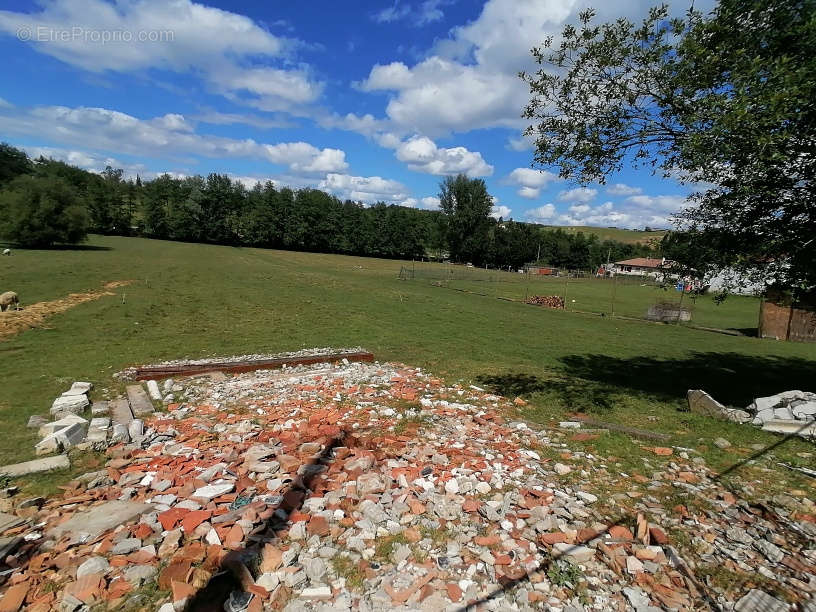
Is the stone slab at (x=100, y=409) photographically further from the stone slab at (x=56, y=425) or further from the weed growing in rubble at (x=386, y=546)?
the weed growing in rubble at (x=386, y=546)

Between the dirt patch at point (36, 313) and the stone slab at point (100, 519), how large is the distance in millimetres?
12756

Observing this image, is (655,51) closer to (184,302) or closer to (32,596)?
(32,596)

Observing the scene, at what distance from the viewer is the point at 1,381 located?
9.43m

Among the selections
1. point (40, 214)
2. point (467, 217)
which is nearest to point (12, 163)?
point (40, 214)

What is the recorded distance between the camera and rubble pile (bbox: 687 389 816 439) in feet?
24.5

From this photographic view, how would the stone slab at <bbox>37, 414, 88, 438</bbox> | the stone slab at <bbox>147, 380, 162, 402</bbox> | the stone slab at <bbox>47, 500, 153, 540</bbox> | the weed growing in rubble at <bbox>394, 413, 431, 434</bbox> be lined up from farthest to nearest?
the stone slab at <bbox>147, 380, 162, 402</bbox>, the weed growing in rubble at <bbox>394, 413, 431, 434</bbox>, the stone slab at <bbox>37, 414, 88, 438</bbox>, the stone slab at <bbox>47, 500, 153, 540</bbox>

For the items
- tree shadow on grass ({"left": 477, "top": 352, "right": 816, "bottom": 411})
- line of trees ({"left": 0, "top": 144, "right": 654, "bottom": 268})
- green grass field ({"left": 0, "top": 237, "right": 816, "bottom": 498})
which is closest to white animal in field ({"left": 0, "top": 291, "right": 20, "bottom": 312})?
green grass field ({"left": 0, "top": 237, "right": 816, "bottom": 498})

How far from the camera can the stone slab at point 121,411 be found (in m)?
7.37

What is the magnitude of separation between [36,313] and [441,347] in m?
16.8

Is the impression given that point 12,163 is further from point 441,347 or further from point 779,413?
point 779,413

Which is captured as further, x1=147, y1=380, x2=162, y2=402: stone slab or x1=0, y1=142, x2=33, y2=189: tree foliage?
x1=0, y1=142, x2=33, y2=189: tree foliage

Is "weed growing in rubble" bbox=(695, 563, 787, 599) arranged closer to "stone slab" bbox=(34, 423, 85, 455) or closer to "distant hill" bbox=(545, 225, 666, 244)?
"stone slab" bbox=(34, 423, 85, 455)

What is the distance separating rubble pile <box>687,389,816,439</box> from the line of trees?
90.2 meters

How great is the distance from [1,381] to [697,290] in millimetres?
16853
